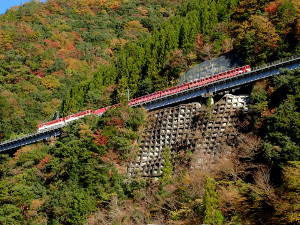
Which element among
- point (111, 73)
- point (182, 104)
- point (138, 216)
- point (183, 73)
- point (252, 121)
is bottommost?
point (138, 216)

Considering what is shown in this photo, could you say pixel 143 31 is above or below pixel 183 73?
above

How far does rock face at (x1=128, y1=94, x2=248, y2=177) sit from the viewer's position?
3294 centimetres

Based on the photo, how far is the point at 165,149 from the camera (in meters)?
35.6

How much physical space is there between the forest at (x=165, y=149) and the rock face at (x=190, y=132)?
34.5 inches

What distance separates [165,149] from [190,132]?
7.87ft

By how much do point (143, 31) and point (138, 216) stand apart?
209 ft

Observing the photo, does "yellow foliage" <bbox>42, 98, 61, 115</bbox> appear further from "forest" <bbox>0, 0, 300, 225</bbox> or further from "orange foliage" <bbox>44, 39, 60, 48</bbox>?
"orange foliage" <bbox>44, 39, 60, 48</bbox>

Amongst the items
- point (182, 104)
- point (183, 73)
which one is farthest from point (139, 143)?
point (183, 73)

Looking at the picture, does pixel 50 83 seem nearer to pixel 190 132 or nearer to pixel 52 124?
pixel 52 124

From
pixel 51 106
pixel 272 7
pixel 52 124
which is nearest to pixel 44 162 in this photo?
pixel 52 124

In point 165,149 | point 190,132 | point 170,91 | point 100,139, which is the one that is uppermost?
point 170,91

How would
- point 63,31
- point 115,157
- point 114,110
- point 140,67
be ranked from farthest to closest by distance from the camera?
1. point 63,31
2. point 140,67
3. point 114,110
4. point 115,157

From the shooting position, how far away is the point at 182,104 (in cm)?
3800

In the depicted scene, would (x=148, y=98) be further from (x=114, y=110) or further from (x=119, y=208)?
(x=119, y=208)
